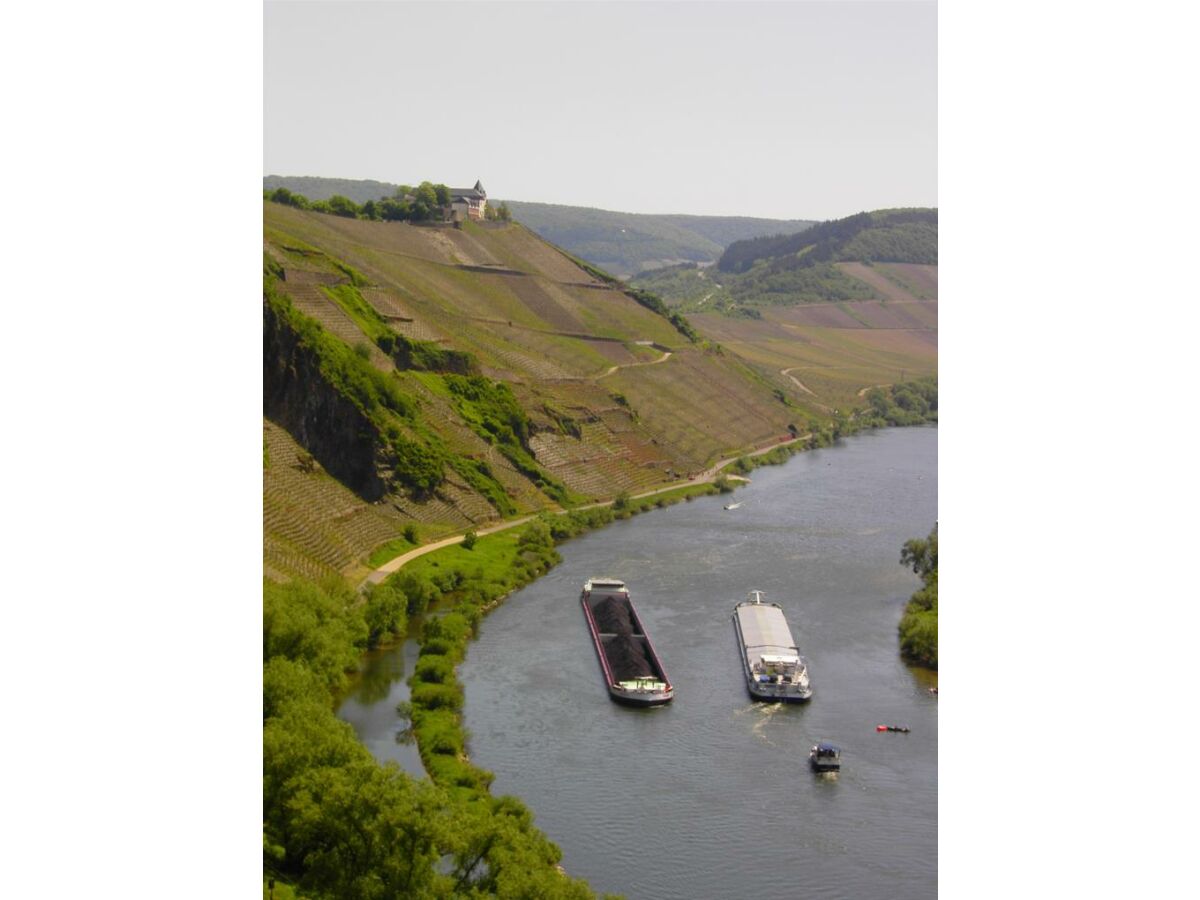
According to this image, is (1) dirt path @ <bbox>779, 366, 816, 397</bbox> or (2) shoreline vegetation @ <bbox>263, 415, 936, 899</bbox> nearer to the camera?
(2) shoreline vegetation @ <bbox>263, 415, 936, 899</bbox>

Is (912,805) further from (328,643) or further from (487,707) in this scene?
(328,643)

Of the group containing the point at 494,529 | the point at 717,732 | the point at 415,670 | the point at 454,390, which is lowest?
the point at 717,732

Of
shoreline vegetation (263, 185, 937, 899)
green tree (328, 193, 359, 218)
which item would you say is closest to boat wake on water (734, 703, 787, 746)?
shoreline vegetation (263, 185, 937, 899)

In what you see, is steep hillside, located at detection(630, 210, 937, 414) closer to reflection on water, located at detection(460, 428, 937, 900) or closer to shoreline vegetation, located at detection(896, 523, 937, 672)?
shoreline vegetation, located at detection(896, 523, 937, 672)

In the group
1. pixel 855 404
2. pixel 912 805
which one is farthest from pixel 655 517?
pixel 855 404

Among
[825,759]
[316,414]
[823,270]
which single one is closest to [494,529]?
[316,414]

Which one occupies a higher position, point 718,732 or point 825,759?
point 825,759

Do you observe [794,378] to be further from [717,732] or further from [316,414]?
[717,732]
